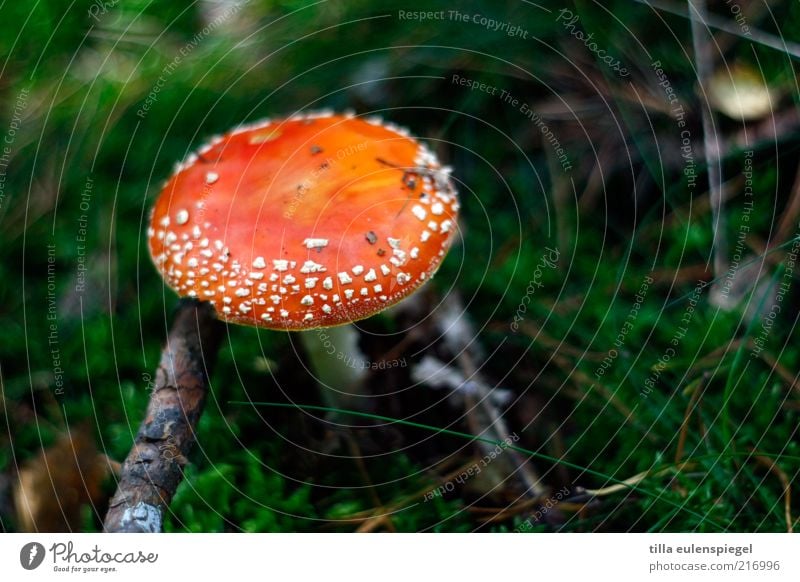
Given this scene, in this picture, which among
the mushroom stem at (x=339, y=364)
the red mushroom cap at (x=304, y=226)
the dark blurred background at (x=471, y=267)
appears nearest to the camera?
the red mushroom cap at (x=304, y=226)

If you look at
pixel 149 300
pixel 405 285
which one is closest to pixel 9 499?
pixel 149 300

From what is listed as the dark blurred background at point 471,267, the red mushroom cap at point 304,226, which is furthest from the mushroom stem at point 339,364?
the red mushroom cap at point 304,226

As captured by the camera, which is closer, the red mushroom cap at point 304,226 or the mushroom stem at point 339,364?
the red mushroom cap at point 304,226

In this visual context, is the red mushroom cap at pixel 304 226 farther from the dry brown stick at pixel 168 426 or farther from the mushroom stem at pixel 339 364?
the mushroom stem at pixel 339 364

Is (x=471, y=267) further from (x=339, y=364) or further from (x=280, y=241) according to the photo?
(x=280, y=241)

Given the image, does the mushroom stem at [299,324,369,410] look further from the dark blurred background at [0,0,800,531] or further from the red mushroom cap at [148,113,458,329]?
the red mushroom cap at [148,113,458,329]

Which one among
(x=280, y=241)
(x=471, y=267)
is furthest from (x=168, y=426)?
(x=471, y=267)

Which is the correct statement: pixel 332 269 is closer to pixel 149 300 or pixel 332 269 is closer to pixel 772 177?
pixel 149 300
